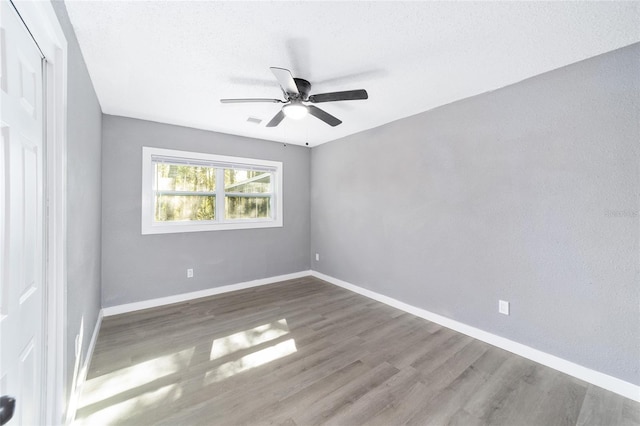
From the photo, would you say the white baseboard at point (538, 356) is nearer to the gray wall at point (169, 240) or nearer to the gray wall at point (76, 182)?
the gray wall at point (169, 240)

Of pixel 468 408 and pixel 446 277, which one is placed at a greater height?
pixel 446 277

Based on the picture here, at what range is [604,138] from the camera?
6.13 feet

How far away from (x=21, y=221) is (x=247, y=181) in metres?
3.27

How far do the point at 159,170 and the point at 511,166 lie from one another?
4011 mm

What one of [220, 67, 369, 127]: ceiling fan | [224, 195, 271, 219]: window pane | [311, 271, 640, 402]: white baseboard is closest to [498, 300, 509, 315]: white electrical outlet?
[311, 271, 640, 402]: white baseboard

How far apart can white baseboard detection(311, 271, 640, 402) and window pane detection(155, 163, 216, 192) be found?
10.0ft

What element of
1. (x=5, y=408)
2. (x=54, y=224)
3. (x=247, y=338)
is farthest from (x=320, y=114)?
(x=5, y=408)

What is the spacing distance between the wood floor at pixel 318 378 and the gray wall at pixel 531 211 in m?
0.38

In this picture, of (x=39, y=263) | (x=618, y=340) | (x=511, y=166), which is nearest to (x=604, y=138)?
(x=511, y=166)

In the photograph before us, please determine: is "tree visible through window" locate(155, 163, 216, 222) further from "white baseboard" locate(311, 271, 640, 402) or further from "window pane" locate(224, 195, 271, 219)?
"white baseboard" locate(311, 271, 640, 402)

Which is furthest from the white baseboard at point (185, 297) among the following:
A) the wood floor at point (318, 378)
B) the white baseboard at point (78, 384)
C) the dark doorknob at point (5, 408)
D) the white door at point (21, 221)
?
the dark doorknob at point (5, 408)

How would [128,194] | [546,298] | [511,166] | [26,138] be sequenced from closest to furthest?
[26,138], [546,298], [511,166], [128,194]

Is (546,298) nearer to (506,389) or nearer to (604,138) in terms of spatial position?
(506,389)

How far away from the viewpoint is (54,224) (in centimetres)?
120
